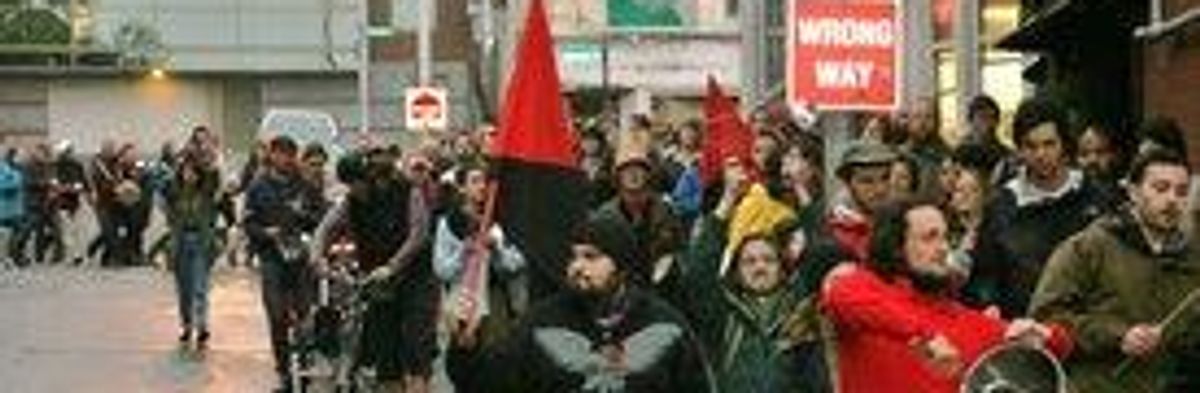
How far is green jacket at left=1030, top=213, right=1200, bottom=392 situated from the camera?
908cm

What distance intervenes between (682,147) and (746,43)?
13.0 metres

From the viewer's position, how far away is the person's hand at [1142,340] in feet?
29.0

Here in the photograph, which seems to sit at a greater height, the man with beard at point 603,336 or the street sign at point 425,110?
the man with beard at point 603,336

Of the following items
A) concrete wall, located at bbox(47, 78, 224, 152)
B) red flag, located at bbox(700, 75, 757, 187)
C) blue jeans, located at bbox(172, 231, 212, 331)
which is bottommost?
concrete wall, located at bbox(47, 78, 224, 152)

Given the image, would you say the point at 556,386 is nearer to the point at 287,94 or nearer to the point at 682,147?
the point at 682,147

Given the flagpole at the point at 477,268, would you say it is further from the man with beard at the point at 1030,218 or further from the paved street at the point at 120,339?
the paved street at the point at 120,339

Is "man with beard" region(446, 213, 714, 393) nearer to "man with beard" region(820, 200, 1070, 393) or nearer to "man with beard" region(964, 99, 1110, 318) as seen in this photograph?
"man with beard" region(820, 200, 1070, 393)

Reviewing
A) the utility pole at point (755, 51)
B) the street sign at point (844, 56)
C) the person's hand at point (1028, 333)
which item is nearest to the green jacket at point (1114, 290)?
the person's hand at point (1028, 333)

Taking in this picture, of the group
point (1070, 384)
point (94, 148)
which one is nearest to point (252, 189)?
point (1070, 384)

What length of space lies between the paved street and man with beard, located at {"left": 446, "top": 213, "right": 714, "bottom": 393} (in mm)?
9823

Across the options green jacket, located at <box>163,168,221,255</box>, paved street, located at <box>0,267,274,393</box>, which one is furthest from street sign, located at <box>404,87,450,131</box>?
green jacket, located at <box>163,168,221,255</box>

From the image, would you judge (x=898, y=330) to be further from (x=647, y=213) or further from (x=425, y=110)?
(x=425, y=110)

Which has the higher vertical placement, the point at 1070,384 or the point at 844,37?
the point at 844,37

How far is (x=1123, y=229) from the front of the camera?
9.11m
